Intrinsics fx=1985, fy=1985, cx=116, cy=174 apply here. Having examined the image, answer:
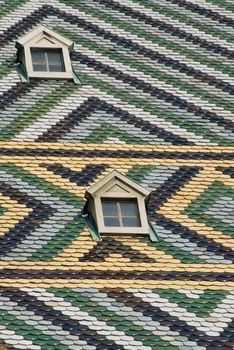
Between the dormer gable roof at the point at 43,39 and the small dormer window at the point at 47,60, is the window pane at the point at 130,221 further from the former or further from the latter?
the dormer gable roof at the point at 43,39

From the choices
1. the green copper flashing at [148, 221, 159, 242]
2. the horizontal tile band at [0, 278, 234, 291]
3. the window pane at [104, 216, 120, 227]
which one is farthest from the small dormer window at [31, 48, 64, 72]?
the horizontal tile band at [0, 278, 234, 291]

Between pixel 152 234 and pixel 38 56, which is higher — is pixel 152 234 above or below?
below

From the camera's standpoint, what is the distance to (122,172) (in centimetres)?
1997

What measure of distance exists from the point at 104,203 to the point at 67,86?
2.68 metres

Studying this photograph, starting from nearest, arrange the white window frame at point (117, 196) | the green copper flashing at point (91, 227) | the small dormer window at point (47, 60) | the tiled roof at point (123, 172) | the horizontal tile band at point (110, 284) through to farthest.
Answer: the tiled roof at point (123, 172) → the horizontal tile band at point (110, 284) → the green copper flashing at point (91, 227) → the white window frame at point (117, 196) → the small dormer window at point (47, 60)

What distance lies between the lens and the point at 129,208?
1928 centimetres

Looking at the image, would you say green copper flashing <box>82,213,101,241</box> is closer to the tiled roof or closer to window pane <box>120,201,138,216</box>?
the tiled roof

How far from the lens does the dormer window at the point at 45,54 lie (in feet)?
71.3

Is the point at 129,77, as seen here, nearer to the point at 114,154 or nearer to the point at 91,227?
the point at 114,154

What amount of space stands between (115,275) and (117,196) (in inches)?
47.9

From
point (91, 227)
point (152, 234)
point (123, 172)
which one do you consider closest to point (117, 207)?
point (91, 227)

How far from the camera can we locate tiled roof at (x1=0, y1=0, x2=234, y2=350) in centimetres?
1756

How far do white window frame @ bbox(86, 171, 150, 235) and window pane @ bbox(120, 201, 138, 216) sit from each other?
1.7 inches

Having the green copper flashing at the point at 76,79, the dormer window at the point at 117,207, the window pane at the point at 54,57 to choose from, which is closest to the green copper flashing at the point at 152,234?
the dormer window at the point at 117,207
